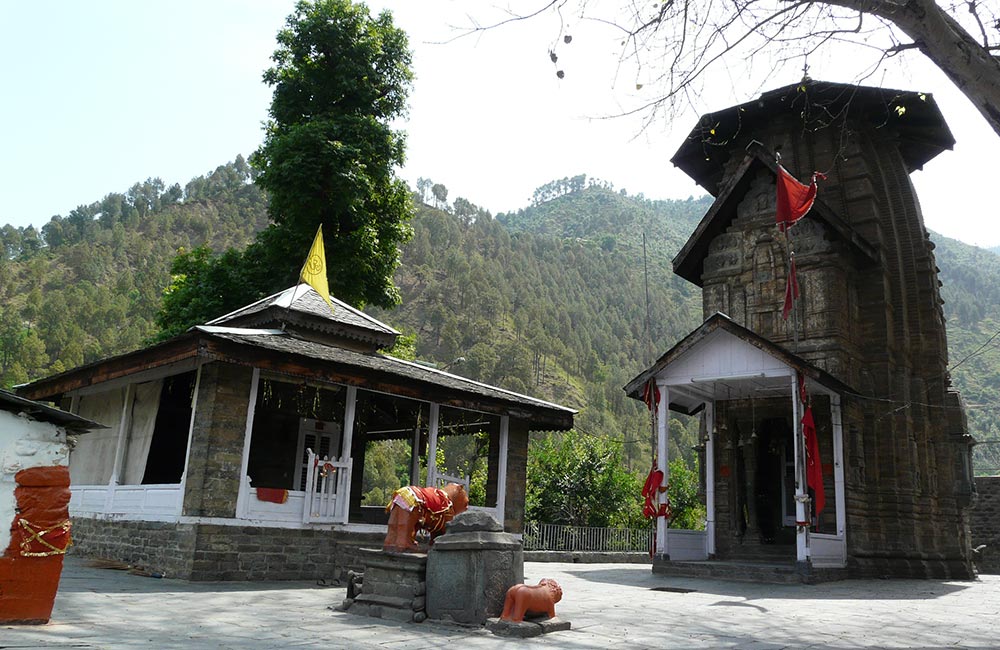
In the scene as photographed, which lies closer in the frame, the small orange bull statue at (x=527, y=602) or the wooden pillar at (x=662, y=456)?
the small orange bull statue at (x=527, y=602)

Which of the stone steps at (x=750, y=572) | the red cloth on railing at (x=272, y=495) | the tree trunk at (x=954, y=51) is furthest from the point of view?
the stone steps at (x=750, y=572)

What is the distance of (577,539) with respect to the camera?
71.3 ft

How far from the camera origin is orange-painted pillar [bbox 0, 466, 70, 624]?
625cm

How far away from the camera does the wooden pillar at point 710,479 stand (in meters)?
17.4

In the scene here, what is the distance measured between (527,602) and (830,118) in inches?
750

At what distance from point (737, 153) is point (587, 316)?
91.6 meters

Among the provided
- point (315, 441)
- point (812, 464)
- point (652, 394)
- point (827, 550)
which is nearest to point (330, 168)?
point (315, 441)

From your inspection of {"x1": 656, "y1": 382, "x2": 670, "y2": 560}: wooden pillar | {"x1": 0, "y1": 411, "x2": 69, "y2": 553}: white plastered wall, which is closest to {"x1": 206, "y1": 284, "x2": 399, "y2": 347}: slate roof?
{"x1": 656, "y1": 382, "x2": 670, "y2": 560}: wooden pillar

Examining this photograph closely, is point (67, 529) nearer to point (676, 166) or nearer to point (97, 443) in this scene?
point (97, 443)

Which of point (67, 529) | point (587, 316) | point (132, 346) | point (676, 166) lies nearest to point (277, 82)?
point (676, 166)

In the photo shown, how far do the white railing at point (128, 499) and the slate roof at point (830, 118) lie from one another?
594 inches

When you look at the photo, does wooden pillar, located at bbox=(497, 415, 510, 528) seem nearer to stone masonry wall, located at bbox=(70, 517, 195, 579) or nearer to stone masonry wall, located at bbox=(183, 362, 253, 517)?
stone masonry wall, located at bbox=(183, 362, 253, 517)

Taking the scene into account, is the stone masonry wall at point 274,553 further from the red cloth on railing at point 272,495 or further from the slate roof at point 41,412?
the slate roof at point 41,412

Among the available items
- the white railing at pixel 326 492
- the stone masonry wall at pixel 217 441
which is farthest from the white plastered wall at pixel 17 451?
the white railing at pixel 326 492
